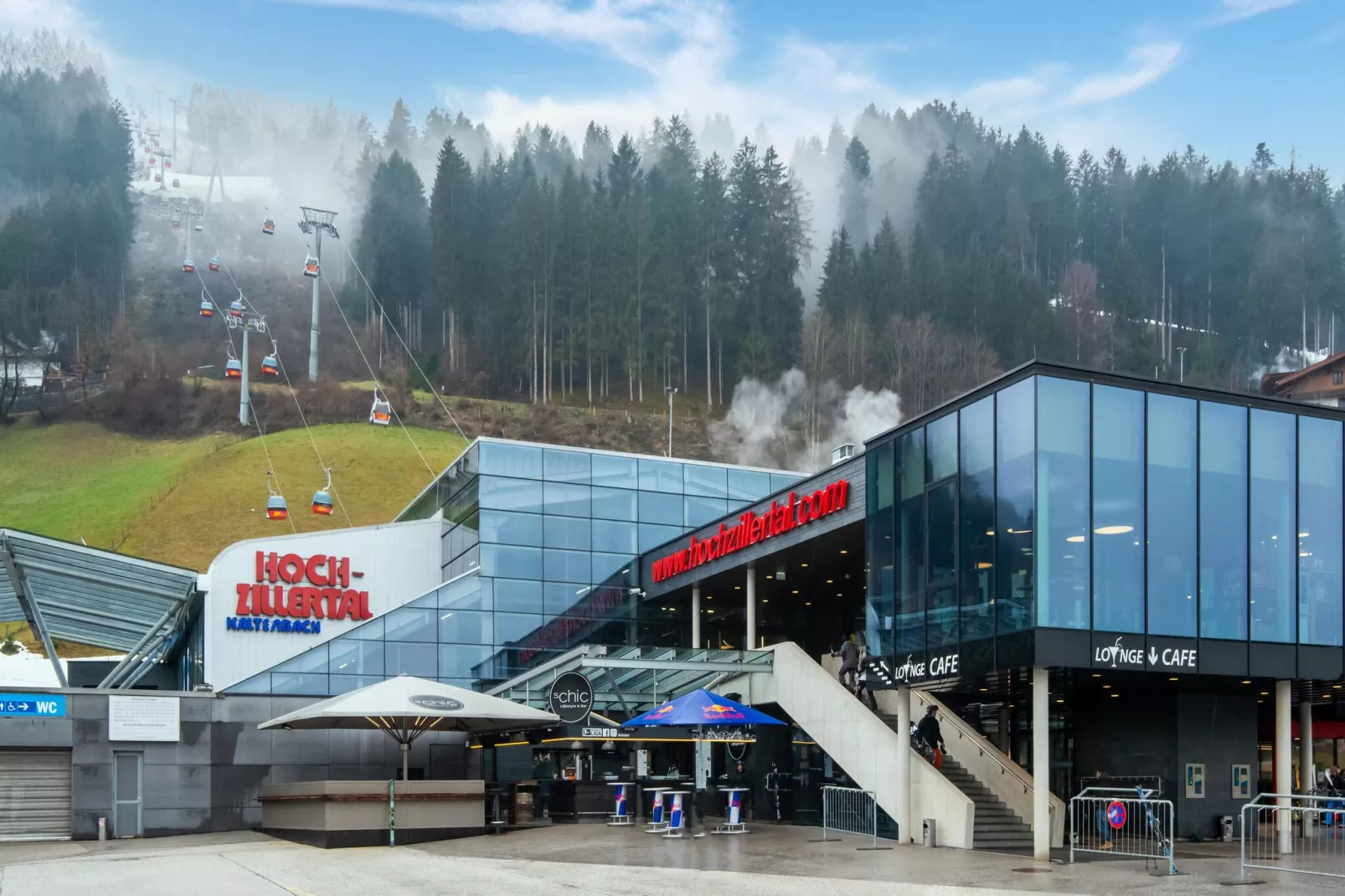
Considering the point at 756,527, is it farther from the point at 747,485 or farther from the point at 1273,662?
the point at 1273,662

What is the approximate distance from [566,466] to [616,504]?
1.85m

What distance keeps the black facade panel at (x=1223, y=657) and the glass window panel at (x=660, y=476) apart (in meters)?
18.8

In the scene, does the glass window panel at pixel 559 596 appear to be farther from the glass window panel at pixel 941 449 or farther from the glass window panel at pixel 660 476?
the glass window panel at pixel 941 449

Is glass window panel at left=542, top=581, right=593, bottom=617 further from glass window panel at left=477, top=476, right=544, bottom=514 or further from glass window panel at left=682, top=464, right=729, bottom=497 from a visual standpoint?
glass window panel at left=682, top=464, right=729, bottom=497

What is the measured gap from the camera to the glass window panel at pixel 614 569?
35062 millimetres

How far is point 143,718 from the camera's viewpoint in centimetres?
2648

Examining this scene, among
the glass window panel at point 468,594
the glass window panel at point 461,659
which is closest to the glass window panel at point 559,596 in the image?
the glass window panel at point 468,594

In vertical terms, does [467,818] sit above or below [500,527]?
below

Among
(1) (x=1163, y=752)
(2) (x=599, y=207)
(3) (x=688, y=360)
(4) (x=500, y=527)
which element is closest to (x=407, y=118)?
(2) (x=599, y=207)

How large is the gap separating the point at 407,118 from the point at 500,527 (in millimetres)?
164067

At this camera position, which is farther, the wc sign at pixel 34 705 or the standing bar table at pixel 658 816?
the wc sign at pixel 34 705

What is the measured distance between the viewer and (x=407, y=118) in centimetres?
18600

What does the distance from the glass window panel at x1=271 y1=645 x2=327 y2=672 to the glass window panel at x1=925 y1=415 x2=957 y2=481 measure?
1622 cm

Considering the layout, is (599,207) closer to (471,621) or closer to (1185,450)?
(471,621)
